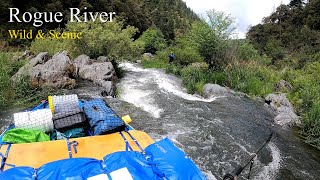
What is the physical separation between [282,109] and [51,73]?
7256mm

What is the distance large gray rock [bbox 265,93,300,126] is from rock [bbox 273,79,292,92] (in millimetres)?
1200

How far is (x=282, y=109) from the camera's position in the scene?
8234 millimetres

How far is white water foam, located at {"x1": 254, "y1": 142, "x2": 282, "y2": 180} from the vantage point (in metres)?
4.41

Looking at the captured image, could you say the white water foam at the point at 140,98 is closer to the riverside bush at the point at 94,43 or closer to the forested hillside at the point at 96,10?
the riverside bush at the point at 94,43

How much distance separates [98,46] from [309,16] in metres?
21.3

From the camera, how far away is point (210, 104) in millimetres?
8328

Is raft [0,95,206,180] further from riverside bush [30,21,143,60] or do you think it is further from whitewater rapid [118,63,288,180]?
riverside bush [30,21,143,60]

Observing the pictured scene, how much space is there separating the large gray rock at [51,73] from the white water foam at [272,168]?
6278 mm

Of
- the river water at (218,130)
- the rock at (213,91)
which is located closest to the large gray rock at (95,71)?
the river water at (218,130)

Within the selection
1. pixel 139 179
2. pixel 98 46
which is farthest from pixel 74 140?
pixel 98 46

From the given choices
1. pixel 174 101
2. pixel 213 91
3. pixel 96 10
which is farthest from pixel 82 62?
pixel 96 10

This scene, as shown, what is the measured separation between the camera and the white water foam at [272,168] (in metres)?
4.41

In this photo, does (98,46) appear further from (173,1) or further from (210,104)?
(173,1)

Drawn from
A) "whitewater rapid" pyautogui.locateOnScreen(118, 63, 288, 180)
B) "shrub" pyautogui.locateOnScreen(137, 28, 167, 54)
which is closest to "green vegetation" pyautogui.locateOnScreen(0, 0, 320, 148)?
"whitewater rapid" pyautogui.locateOnScreen(118, 63, 288, 180)
